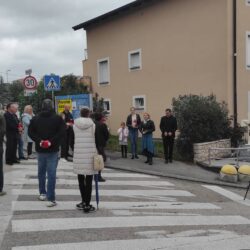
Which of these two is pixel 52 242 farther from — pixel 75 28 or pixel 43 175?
pixel 75 28

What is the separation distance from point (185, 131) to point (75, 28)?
14.6m

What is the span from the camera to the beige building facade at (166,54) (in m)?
18.4

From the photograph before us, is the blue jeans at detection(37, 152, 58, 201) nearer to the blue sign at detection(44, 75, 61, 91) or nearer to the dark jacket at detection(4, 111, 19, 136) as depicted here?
the dark jacket at detection(4, 111, 19, 136)

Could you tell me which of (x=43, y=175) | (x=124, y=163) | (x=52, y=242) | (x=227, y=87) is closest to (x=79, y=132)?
(x=43, y=175)

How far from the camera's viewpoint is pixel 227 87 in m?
18.3

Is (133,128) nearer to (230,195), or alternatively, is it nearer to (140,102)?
(230,195)

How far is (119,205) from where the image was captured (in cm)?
851

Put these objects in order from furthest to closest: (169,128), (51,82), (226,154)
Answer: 1. (51,82)
2. (226,154)
3. (169,128)

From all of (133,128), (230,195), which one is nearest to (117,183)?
(230,195)

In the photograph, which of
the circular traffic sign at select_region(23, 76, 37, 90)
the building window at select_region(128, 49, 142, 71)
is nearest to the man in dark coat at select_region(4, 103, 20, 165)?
the circular traffic sign at select_region(23, 76, 37, 90)

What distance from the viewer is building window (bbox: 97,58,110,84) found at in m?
25.9

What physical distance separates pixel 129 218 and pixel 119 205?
104cm

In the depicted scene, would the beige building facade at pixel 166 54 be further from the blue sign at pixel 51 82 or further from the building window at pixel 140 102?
the blue sign at pixel 51 82

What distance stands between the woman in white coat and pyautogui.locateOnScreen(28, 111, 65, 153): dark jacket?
38 centimetres
